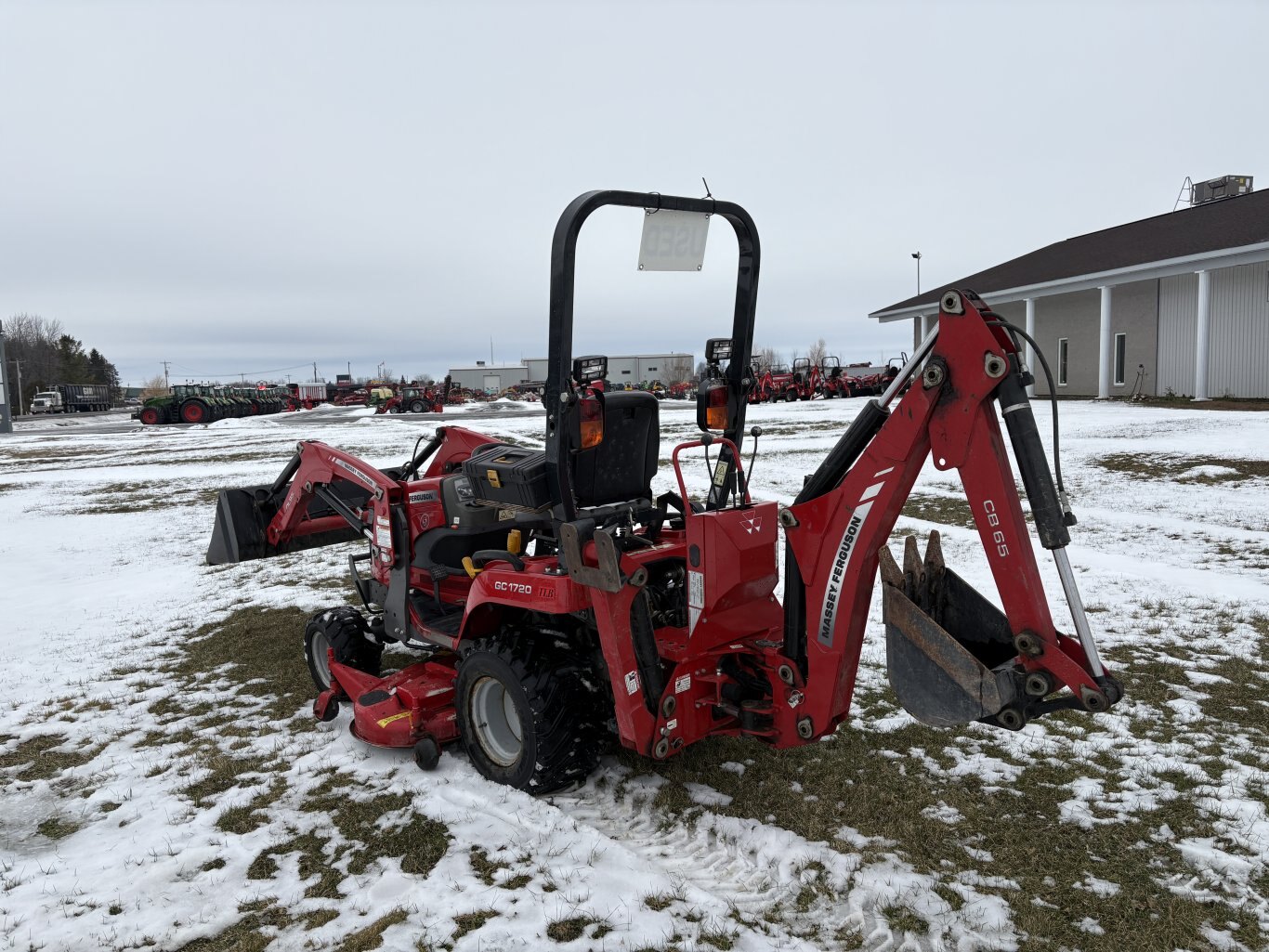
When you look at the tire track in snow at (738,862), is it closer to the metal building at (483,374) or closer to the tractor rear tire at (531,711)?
the tractor rear tire at (531,711)

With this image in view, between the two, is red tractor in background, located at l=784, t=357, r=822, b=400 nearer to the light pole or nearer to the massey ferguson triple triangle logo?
the light pole

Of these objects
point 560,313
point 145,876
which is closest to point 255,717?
point 145,876

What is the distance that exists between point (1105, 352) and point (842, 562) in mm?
27589

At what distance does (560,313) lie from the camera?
376cm

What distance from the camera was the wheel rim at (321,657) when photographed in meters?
5.52

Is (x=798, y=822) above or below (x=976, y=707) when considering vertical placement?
below

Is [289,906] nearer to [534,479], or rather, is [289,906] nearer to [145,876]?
[145,876]

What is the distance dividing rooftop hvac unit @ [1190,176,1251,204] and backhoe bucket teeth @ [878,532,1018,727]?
119 feet

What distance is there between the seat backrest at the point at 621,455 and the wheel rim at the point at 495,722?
1.12 m

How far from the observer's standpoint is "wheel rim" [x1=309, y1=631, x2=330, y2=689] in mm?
5520

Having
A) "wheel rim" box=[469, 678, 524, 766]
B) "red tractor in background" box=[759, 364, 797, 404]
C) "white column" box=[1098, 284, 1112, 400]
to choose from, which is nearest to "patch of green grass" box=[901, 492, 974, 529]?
"wheel rim" box=[469, 678, 524, 766]

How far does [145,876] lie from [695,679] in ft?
8.01

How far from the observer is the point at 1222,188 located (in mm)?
32531

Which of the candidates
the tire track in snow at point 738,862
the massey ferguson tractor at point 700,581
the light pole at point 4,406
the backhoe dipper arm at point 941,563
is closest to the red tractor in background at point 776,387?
the light pole at point 4,406
